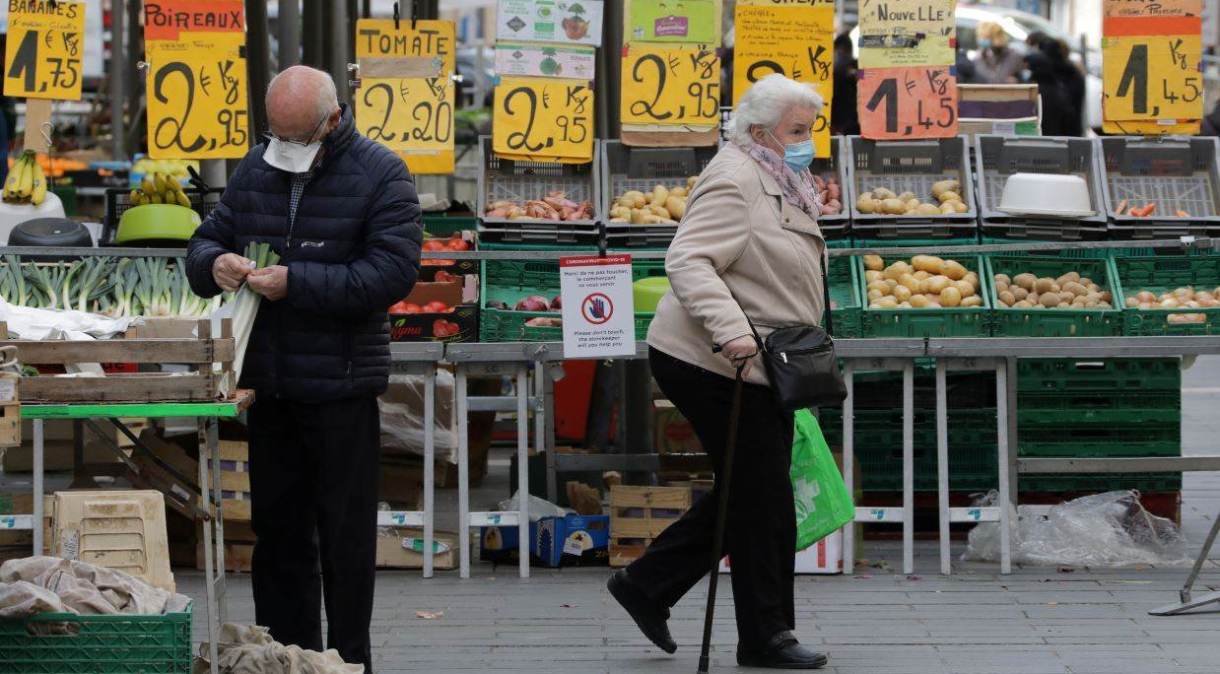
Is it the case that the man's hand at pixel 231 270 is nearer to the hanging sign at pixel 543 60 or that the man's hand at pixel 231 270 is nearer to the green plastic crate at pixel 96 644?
the green plastic crate at pixel 96 644

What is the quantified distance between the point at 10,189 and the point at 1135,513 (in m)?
5.42

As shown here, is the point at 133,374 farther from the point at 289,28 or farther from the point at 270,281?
the point at 289,28

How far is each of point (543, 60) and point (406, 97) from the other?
2.05 feet

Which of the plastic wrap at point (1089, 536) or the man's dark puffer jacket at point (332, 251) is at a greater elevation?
the man's dark puffer jacket at point (332, 251)

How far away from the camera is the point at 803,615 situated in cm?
663

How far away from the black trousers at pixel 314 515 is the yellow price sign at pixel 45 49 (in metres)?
3.40

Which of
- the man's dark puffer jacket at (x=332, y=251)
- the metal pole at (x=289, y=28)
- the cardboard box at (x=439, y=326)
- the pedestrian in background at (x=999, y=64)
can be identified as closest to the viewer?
the man's dark puffer jacket at (x=332, y=251)

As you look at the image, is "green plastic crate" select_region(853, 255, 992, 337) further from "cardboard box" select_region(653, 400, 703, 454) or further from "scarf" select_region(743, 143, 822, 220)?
"scarf" select_region(743, 143, 822, 220)

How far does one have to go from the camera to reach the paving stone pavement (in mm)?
5926

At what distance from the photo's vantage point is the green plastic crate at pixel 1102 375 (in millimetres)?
7770

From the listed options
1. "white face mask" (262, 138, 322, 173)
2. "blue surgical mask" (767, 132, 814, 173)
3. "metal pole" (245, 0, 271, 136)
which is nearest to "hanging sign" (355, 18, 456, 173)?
"blue surgical mask" (767, 132, 814, 173)

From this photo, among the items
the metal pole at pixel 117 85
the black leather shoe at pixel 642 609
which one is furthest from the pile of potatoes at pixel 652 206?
the metal pole at pixel 117 85

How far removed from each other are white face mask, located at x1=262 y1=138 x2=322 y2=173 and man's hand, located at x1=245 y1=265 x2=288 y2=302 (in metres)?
0.29

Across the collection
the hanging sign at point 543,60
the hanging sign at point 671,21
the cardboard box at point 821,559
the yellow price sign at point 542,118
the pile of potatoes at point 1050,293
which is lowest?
the cardboard box at point 821,559
